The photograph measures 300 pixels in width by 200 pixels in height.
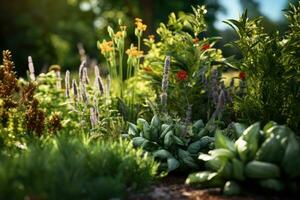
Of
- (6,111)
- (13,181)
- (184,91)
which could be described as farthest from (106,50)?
(13,181)

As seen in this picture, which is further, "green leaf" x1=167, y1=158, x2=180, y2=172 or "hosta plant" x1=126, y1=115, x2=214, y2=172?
"hosta plant" x1=126, y1=115, x2=214, y2=172

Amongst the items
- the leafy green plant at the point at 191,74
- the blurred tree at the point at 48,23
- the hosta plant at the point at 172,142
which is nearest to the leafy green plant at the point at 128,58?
the leafy green plant at the point at 191,74

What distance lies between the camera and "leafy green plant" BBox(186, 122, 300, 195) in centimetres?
389

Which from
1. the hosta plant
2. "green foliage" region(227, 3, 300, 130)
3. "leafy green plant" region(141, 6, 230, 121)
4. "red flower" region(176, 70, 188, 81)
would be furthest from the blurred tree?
the hosta plant

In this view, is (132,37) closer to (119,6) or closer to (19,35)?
(119,6)

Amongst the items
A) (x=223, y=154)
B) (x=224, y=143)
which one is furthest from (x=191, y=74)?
(x=223, y=154)

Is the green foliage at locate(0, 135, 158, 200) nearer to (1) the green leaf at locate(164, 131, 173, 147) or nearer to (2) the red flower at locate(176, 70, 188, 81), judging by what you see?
(1) the green leaf at locate(164, 131, 173, 147)

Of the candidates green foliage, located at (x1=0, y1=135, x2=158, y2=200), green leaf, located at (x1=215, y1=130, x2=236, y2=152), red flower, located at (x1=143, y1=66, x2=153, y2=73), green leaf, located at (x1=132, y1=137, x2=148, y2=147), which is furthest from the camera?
red flower, located at (x1=143, y1=66, x2=153, y2=73)

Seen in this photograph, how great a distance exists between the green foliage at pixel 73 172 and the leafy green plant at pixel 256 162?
1.82 feet

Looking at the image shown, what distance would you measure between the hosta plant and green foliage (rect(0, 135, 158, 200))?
0.53 metres

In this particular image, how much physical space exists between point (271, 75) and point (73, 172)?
2466 millimetres

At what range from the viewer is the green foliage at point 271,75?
5.10m

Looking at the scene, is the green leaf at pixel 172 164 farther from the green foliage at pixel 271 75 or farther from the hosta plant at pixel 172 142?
the green foliage at pixel 271 75

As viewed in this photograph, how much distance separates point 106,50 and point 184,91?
3.66 ft
